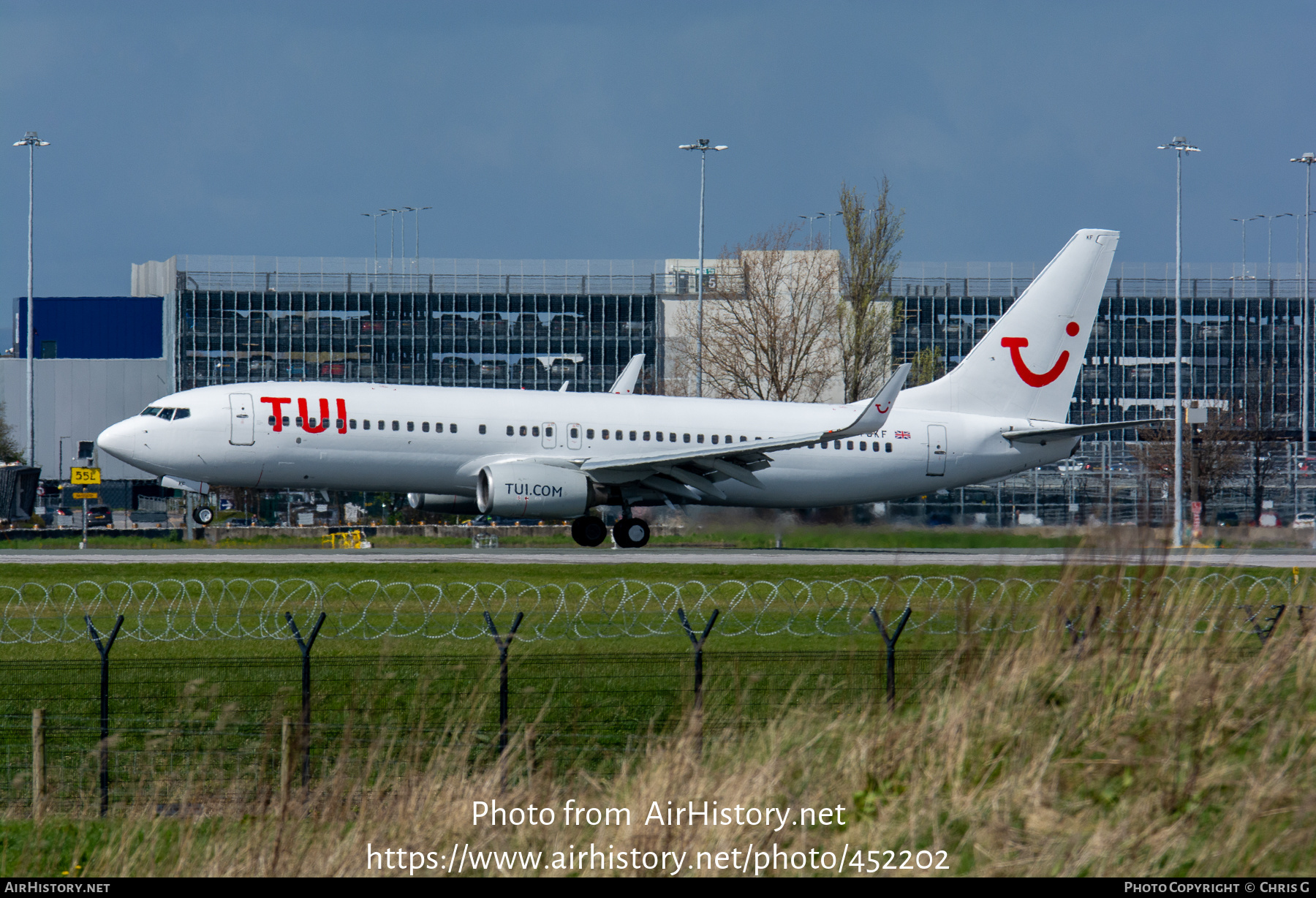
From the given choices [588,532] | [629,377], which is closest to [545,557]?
[588,532]

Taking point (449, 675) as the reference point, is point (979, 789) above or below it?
above

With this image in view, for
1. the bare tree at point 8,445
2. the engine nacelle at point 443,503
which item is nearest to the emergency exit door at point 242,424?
the engine nacelle at point 443,503

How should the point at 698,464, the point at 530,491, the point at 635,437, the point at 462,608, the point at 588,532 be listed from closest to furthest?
the point at 462,608 < the point at 530,491 < the point at 698,464 < the point at 635,437 < the point at 588,532

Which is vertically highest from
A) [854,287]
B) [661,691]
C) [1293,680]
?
[854,287]

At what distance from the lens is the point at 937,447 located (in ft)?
126

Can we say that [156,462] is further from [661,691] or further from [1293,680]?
[1293,680]

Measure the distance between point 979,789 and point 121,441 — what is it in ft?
98.0

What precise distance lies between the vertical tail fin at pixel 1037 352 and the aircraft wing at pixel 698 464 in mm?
5439

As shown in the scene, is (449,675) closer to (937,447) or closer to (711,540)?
(711,540)

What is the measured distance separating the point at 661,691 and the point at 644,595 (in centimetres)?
728

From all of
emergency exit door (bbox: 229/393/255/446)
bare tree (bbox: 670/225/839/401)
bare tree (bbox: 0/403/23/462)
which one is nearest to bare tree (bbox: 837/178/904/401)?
bare tree (bbox: 670/225/839/401)

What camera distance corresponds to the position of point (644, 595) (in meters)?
23.9
